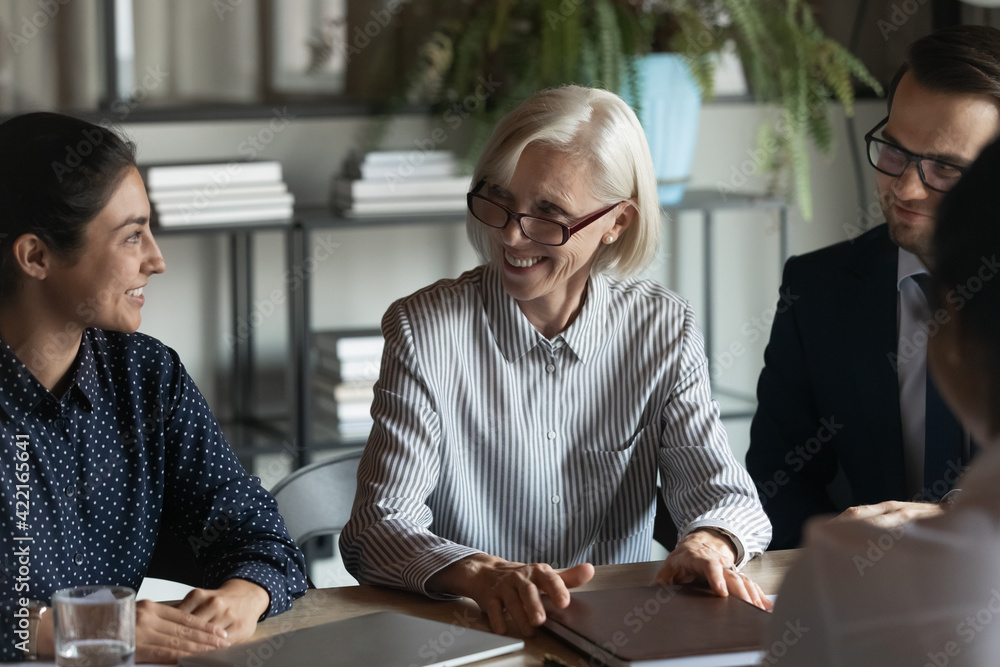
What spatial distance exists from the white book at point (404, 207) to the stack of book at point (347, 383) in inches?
12.4

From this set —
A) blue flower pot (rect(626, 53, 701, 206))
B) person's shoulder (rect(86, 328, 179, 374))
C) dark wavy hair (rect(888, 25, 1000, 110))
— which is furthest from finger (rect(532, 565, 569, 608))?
blue flower pot (rect(626, 53, 701, 206))

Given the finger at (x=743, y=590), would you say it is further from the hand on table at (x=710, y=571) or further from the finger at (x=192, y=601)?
the finger at (x=192, y=601)

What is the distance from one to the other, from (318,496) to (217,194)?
1.06m

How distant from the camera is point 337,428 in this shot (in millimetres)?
2885

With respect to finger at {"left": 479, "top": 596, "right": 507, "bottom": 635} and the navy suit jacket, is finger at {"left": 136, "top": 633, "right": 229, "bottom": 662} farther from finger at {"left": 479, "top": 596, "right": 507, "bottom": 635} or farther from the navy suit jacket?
the navy suit jacket

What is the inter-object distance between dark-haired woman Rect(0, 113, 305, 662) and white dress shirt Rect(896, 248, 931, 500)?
3.44 feet

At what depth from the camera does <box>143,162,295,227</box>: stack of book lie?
2.65 m

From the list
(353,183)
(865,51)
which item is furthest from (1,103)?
(865,51)

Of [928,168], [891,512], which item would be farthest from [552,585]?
[928,168]

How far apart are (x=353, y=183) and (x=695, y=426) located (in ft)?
4.33

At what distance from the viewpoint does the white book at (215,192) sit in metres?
2.65

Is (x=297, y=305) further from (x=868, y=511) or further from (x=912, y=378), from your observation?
(x=868, y=511)

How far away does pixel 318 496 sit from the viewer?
190cm

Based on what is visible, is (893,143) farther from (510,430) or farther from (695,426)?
(510,430)
